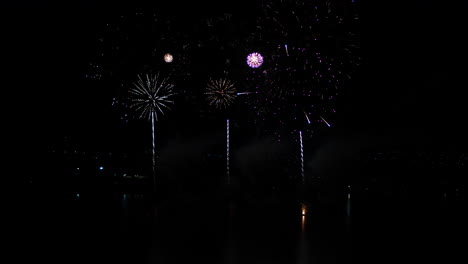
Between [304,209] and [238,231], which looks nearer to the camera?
[238,231]

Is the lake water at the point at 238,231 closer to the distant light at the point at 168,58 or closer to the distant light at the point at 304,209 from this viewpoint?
the distant light at the point at 304,209

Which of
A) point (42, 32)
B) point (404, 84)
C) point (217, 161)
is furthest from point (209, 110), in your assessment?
point (404, 84)

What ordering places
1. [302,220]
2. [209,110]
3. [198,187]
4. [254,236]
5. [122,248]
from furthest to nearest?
[209,110]
[198,187]
[302,220]
[254,236]
[122,248]

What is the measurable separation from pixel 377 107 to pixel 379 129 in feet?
2.87

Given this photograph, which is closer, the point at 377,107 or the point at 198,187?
the point at 198,187

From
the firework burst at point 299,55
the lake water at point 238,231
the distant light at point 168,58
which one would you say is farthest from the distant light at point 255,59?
the lake water at point 238,231

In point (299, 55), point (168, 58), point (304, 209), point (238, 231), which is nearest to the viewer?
point (238, 231)

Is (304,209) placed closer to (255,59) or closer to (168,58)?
(255,59)

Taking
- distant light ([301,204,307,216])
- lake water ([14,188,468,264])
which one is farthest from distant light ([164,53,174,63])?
distant light ([301,204,307,216])

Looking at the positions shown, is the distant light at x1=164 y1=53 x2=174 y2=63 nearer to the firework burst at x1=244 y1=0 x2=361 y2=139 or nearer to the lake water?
the firework burst at x1=244 y1=0 x2=361 y2=139

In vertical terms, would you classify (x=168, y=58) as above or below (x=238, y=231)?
above

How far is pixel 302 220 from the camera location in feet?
22.7

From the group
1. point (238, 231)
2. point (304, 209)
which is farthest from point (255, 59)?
point (238, 231)

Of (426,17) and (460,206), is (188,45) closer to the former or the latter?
(426,17)
